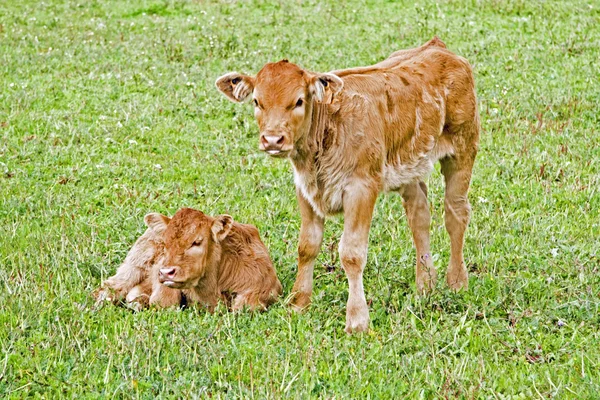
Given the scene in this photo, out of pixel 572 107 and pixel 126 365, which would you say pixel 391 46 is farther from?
pixel 126 365

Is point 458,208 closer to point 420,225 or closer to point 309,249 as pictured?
point 420,225

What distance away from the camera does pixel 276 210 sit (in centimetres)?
975

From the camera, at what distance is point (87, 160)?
1112 centimetres

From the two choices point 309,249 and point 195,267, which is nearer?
point 195,267

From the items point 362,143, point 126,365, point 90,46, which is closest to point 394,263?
point 362,143

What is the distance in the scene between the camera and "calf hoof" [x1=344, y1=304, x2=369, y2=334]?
7051mm

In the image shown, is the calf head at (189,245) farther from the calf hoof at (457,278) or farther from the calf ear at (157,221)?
the calf hoof at (457,278)

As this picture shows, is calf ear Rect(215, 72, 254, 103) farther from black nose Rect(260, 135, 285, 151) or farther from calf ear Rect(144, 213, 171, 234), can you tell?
calf ear Rect(144, 213, 171, 234)

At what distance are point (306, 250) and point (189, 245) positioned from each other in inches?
39.4

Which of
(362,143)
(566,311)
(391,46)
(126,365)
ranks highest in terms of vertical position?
(362,143)

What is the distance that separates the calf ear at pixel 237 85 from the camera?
286 inches

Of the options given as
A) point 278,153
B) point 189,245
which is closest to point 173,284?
point 189,245

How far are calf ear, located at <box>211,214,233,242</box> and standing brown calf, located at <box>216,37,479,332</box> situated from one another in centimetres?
63

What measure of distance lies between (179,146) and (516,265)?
5.25 meters
